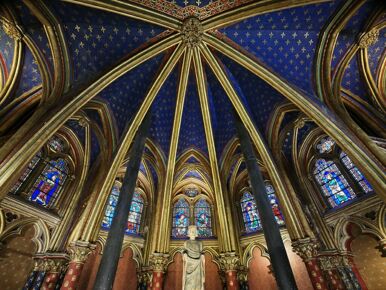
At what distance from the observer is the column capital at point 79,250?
719 centimetres

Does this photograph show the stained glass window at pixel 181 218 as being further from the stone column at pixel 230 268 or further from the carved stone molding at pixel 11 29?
the carved stone molding at pixel 11 29

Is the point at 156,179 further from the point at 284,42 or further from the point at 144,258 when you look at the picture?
the point at 284,42

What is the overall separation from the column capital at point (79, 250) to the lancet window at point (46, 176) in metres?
2.53

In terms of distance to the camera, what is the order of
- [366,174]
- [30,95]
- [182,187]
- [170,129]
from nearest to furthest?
[366,174] → [30,95] → [170,129] → [182,187]

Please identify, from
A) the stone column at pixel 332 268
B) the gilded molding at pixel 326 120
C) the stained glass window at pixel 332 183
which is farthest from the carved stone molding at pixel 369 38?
the stone column at pixel 332 268

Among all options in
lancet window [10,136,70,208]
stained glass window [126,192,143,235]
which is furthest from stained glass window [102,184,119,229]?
lancet window [10,136,70,208]

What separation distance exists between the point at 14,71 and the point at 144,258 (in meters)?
9.02

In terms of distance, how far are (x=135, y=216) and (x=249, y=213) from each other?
19.3ft

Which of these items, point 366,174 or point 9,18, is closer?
point 366,174

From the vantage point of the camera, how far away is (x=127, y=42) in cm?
938

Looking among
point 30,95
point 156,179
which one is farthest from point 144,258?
point 30,95

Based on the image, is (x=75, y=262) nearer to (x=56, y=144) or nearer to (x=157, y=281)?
(x=157, y=281)

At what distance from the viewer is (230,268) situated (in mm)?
8789

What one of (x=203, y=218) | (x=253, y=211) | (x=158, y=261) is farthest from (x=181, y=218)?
(x=253, y=211)
